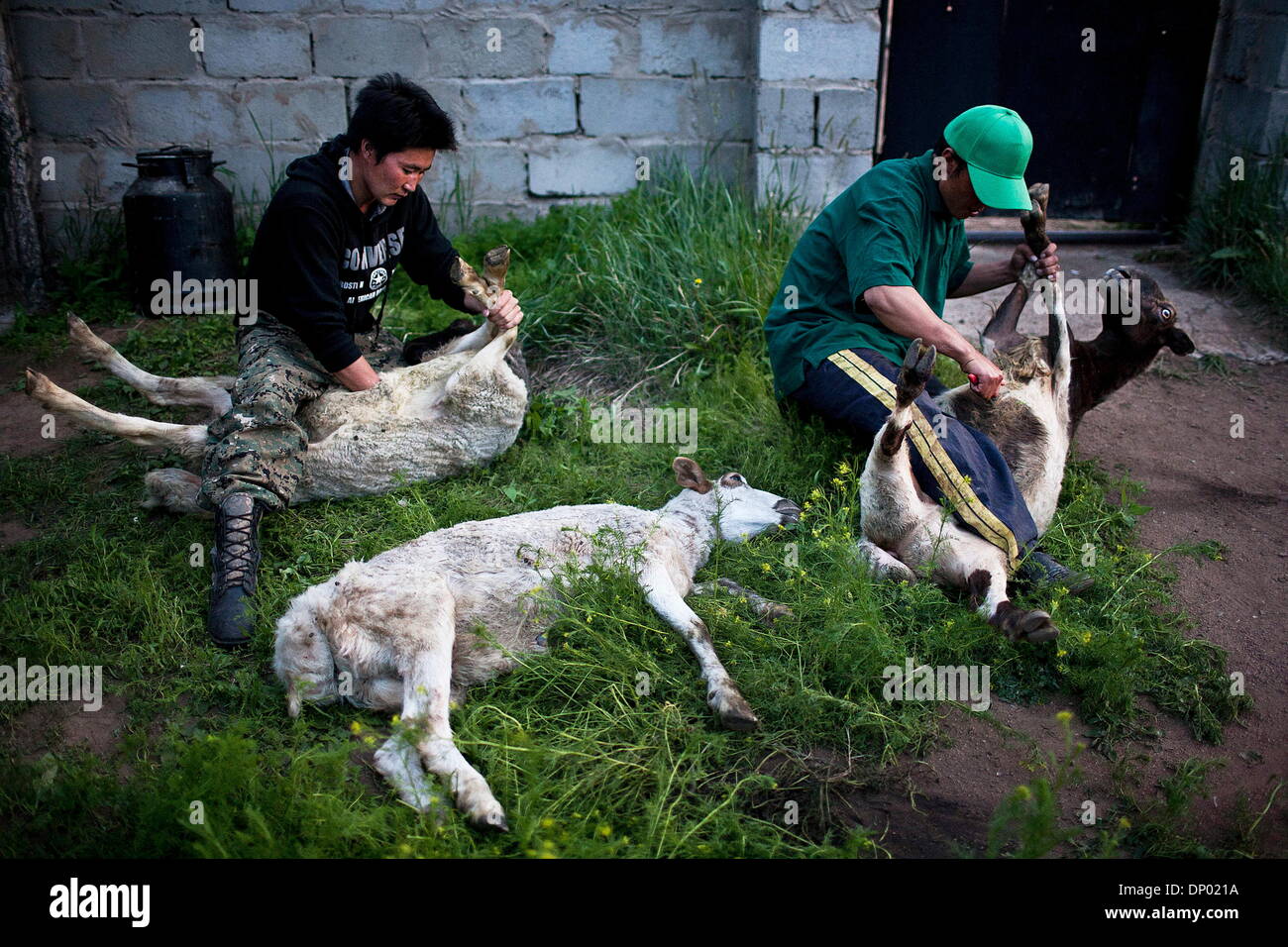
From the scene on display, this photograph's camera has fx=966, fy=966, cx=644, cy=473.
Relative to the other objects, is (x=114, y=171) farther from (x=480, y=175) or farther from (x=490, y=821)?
(x=490, y=821)

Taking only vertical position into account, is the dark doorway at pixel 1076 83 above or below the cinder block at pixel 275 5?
below

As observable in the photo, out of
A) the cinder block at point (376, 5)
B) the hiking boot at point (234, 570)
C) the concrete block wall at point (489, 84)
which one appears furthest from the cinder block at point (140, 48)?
the hiking boot at point (234, 570)

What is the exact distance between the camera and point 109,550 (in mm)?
3842

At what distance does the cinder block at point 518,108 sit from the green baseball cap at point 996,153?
3577mm

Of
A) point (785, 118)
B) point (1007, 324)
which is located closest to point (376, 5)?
point (785, 118)

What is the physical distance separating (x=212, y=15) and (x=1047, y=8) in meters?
5.74

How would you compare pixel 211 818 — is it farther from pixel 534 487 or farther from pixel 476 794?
pixel 534 487

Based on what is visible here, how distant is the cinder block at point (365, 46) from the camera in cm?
642

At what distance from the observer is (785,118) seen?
6441 mm

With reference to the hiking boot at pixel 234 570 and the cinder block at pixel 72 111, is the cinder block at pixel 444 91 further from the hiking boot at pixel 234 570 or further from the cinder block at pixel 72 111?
the hiking boot at pixel 234 570

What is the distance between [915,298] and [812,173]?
300cm

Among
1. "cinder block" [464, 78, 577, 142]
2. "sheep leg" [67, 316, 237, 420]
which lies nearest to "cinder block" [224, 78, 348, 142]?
"cinder block" [464, 78, 577, 142]

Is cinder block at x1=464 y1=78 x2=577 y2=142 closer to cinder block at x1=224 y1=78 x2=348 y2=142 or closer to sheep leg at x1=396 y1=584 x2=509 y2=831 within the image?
cinder block at x1=224 y1=78 x2=348 y2=142
